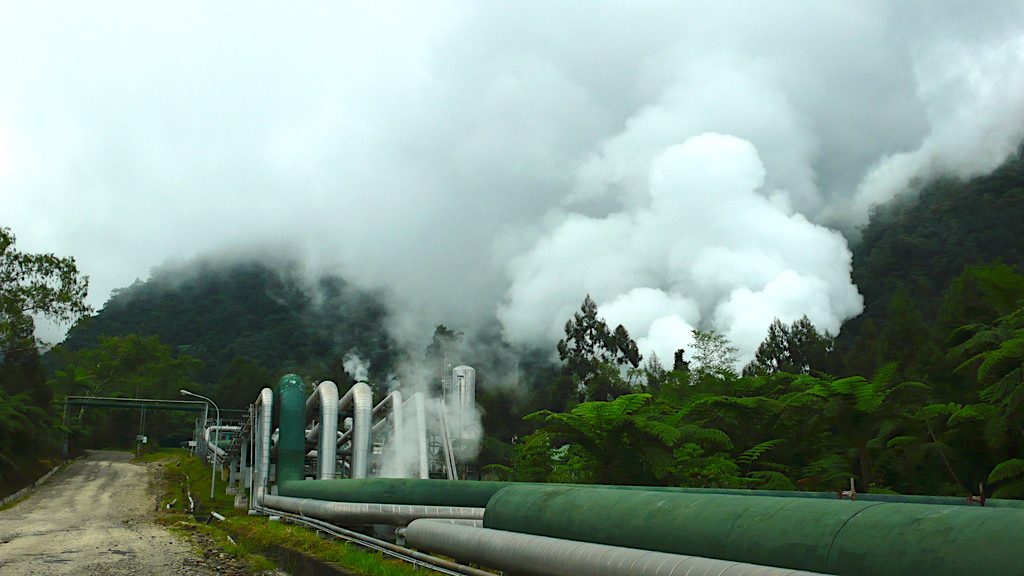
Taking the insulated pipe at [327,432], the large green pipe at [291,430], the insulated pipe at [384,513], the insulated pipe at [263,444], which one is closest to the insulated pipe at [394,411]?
the insulated pipe at [327,432]

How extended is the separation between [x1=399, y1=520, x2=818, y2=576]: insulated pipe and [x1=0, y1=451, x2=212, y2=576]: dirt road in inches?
312

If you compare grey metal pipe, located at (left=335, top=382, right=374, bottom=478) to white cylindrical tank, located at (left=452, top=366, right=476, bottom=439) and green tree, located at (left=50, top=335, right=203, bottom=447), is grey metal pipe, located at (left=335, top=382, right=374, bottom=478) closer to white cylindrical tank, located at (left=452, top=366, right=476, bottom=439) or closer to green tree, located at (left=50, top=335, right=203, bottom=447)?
white cylindrical tank, located at (left=452, top=366, right=476, bottom=439)

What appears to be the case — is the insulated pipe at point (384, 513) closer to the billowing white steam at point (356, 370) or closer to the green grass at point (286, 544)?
the green grass at point (286, 544)

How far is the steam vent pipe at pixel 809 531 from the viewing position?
5461 mm

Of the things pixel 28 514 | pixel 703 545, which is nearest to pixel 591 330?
pixel 28 514

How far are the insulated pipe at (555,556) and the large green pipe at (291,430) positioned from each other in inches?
1239

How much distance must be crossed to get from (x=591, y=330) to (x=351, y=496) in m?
68.8

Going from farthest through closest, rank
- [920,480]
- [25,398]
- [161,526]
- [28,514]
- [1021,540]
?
[25,398], [28,514], [161,526], [920,480], [1021,540]

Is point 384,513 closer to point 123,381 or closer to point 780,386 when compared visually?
point 780,386

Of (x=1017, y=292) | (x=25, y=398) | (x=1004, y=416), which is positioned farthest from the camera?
(x=25, y=398)

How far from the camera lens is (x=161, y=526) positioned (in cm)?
3192

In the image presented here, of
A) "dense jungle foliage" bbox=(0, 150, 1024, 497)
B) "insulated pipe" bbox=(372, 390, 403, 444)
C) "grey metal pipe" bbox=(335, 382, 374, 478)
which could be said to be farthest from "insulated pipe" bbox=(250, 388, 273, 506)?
"dense jungle foliage" bbox=(0, 150, 1024, 497)

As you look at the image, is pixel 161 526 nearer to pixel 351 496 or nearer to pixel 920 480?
pixel 351 496

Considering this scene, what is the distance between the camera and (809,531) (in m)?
6.55
